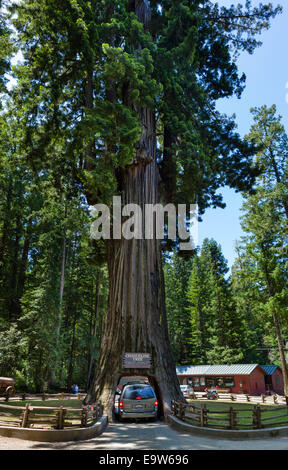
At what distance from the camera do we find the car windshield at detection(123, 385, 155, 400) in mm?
10500

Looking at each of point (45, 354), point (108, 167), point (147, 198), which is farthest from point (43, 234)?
point (108, 167)

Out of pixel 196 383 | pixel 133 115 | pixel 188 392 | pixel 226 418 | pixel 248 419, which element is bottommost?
pixel 196 383

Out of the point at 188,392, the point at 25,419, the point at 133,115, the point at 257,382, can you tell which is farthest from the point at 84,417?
the point at 257,382

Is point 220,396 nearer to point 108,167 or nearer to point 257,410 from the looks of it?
point 257,410

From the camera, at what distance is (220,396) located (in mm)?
27672

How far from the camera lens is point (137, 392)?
10531 millimetres

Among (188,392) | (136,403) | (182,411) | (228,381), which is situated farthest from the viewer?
(228,381)

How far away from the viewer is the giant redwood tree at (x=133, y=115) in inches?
456

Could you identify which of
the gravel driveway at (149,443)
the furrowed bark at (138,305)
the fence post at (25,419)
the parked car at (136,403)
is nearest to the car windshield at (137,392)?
the parked car at (136,403)

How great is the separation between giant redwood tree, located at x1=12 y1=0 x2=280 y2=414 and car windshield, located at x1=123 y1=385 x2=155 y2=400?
763 millimetres

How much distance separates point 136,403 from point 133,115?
9.98 meters

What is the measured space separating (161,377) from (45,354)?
14.0 metres

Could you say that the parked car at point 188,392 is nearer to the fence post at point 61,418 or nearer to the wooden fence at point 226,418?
the wooden fence at point 226,418

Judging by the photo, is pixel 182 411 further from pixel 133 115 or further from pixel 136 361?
pixel 133 115
